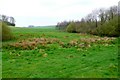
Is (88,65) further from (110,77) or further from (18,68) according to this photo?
(18,68)

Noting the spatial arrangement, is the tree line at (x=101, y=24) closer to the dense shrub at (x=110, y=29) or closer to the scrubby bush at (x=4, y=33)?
the dense shrub at (x=110, y=29)

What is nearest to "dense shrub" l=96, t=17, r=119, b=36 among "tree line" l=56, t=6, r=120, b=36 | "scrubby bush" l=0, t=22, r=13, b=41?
"tree line" l=56, t=6, r=120, b=36

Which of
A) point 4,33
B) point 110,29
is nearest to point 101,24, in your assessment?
point 110,29

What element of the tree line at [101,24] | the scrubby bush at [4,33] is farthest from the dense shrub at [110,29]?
the scrubby bush at [4,33]

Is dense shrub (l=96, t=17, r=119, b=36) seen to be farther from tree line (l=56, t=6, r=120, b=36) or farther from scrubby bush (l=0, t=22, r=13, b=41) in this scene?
scrubby bush (l=0, t=22, r=13, b=41)

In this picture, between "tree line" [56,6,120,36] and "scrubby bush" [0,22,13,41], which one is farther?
"tree line" [56,6,120,36]

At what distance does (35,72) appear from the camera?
484 inches

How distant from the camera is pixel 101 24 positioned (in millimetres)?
61250

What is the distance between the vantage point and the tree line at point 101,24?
4755 centimetres

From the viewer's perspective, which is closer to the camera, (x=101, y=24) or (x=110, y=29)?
(x=110, y=29)

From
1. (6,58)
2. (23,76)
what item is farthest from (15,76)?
(6,58)

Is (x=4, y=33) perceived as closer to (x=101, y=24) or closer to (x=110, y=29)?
(x=110, y=29)

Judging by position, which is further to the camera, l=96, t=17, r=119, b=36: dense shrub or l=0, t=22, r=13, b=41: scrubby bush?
l=96, t=17, r=119, b=36: dense shrub

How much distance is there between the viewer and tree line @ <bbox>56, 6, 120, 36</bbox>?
4755 cm
